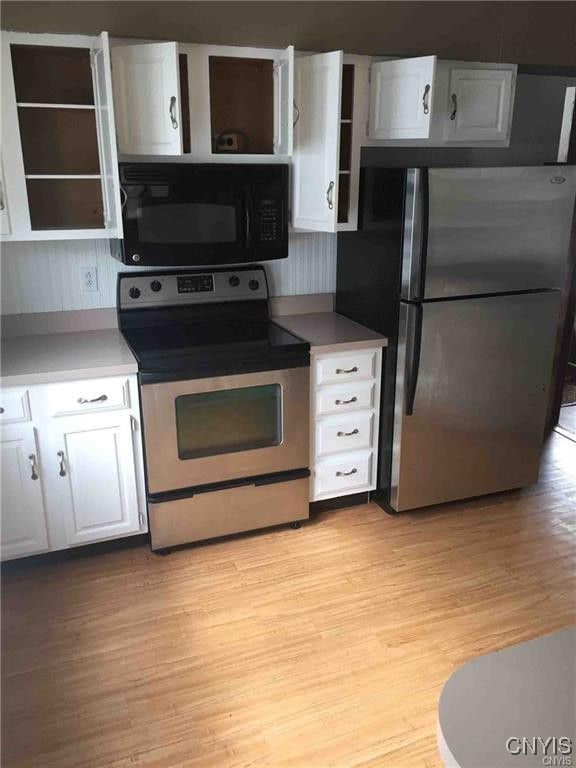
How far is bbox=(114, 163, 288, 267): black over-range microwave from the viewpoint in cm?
251

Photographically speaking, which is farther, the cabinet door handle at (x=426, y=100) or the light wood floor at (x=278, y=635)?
the cabinet door handle at (x=426, y=100)

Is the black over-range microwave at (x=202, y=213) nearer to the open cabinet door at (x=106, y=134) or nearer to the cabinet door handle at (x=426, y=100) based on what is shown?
the open cabinet door at (x=106, y=134)

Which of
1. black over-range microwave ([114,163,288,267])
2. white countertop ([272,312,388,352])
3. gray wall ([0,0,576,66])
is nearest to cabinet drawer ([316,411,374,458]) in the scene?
white countertop ([272,312,388,352])

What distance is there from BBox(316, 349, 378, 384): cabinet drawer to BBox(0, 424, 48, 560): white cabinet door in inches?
A: 46.9

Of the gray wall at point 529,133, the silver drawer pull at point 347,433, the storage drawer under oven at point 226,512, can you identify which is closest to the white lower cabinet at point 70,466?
the storage drawer under oven at point 226,512

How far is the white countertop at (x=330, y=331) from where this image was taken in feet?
9.22

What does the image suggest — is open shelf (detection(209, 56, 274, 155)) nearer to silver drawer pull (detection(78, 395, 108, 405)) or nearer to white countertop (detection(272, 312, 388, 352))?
white countertop (detection(272, 312, 388, 352))

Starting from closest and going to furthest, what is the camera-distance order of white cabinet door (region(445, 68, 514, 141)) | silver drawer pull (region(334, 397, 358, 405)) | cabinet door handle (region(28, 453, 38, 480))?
1. cabinet door handle (region(28, 453, 38, 480))
2. white cabinet door (region(445, 68, 514, 141))
3. silver drawer pull (region(334, 397, 358, 405))

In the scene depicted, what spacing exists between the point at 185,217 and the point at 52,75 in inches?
27.6

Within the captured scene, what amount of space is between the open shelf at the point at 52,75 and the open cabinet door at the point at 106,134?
133 millimetres

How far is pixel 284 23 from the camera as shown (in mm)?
2467

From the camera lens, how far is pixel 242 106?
274cm

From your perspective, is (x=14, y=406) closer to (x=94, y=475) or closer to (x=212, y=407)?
(x=94, y=475)

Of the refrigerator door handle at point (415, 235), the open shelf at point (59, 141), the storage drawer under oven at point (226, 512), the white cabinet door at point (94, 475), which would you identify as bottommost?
the storage drawer under oven at point (226, 512)
